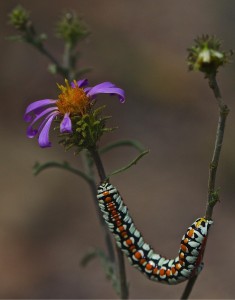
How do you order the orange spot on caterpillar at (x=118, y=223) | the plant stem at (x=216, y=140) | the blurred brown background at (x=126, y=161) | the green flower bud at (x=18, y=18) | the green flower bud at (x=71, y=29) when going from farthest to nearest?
the blurred brown background at (x=126, y=161) < the green flower bud at (x=71, y=29) < the green flower bud at (x=18, y=18) < the orange spot on caterpillar at (x=118, y=223) < the plant stem at (x=216, y=140)

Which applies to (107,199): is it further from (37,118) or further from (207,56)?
(207,56)

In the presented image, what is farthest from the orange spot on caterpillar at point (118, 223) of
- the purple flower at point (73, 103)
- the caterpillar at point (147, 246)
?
the purple flower at point (73, 103)

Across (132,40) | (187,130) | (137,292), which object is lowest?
(137,292)

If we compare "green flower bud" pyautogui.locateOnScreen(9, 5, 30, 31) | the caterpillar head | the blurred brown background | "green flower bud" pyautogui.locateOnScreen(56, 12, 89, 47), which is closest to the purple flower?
the caterpillar head

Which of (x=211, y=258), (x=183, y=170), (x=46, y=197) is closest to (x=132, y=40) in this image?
(x=183, y=170)

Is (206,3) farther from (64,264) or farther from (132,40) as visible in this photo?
(64,264)

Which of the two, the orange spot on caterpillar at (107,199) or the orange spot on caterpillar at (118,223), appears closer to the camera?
the orange spot on caterpillar at (107,199)

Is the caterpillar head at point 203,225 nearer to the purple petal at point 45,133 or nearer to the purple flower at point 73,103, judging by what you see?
the purple flower at point 73,103
